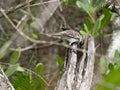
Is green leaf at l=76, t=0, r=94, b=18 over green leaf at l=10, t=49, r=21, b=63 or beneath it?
over

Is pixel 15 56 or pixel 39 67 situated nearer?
pixel 39 67

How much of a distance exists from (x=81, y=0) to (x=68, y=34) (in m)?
0.22

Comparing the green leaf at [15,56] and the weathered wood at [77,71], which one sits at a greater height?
the weathered wood at [77,71]

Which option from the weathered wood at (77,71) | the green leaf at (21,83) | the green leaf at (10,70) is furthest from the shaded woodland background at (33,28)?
the weathered wood at (77,71)

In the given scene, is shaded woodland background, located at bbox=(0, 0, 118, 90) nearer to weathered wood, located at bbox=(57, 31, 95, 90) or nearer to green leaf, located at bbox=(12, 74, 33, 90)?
green leaf, located at bbox=(12, 74, 33, 90)

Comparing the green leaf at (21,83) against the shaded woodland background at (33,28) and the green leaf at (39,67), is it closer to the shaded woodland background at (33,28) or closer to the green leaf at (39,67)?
the green leaf at (39,67)

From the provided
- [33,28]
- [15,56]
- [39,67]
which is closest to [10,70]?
[39,67]

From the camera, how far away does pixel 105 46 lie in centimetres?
273

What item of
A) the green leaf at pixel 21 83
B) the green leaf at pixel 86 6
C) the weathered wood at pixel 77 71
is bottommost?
the green leaf at pixel 21 83

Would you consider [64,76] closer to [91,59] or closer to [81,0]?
[91,59]

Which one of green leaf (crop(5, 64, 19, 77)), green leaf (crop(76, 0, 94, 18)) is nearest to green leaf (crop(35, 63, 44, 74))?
green leaf (crop(5, 64, 19, 77))

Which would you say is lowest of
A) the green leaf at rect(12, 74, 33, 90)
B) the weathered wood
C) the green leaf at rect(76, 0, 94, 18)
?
the green leaf at rect(12, 74, 33, 90)

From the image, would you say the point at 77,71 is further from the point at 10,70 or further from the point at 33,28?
the point at 33,28

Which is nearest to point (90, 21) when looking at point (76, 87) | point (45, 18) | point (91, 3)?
point (91, 3)
